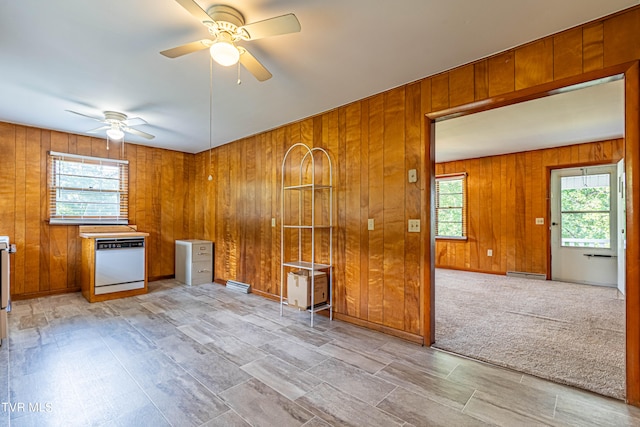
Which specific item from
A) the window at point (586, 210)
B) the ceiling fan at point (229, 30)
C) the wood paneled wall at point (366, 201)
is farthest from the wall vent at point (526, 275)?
the ceiling fan at point (229, 30)

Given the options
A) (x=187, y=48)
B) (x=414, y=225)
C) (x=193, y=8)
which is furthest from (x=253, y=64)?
(x=414, y=225)

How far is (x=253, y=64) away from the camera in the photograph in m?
2.14

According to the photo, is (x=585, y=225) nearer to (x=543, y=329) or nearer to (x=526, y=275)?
(x=526, y=275)

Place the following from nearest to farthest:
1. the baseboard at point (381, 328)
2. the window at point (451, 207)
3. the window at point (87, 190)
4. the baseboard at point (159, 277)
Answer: the baseboard at point (381, 328)
the window at point (87, 190)
the baseboard at point (159, 277)
the window at point (451, 207)

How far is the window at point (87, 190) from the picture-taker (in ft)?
14.9

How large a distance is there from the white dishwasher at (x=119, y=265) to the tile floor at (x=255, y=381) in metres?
0.94

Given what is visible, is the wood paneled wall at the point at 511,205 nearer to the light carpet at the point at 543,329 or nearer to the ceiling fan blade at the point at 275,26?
the light carpet at the point at 543,329

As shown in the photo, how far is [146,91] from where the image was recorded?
3.09 meters

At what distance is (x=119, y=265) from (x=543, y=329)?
548cm

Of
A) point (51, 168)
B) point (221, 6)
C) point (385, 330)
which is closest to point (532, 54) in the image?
point (221, 6)

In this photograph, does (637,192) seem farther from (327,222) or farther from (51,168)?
(51,168)

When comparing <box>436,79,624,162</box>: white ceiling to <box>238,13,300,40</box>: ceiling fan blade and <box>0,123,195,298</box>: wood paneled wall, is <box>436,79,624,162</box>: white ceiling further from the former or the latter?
<box>0,123,195,298</box>: wood paneled wall

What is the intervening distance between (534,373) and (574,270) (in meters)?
4.49

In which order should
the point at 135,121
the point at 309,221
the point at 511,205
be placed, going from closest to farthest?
the point at 309,221 → the point at 135,121 → the point at 511,205
